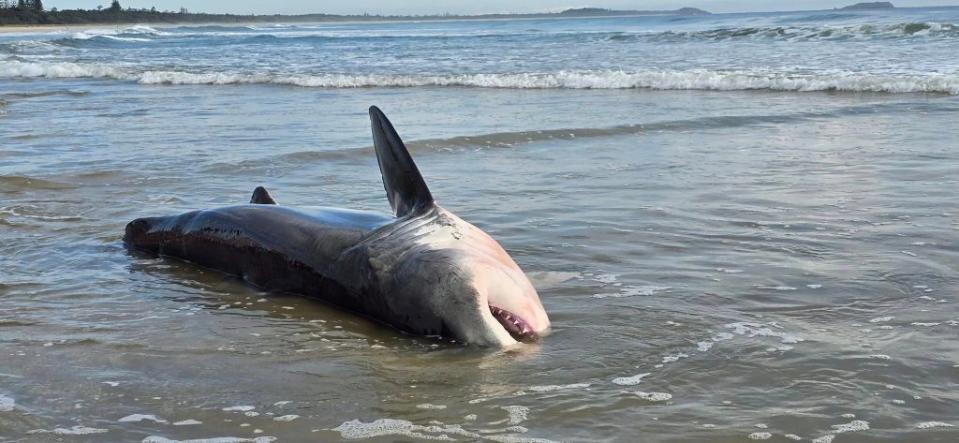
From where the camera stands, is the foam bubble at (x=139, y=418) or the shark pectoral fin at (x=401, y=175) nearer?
the foam bubble at (x=139, y=418)

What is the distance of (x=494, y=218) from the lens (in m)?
6.49

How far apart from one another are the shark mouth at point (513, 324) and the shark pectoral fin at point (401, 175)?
67 centimetres

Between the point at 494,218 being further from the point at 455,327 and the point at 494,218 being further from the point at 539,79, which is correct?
the point at 539,79

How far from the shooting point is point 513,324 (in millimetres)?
4078

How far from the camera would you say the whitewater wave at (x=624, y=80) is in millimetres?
15085

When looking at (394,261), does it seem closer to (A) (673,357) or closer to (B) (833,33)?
(A) (673,357)

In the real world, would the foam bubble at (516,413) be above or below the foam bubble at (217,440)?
below

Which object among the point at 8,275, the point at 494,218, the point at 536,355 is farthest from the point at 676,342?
the point at 8,275

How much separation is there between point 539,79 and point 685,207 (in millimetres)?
12295

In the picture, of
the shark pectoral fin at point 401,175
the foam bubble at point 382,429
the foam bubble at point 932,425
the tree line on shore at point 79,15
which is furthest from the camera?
the tree line on shore at point 79,15

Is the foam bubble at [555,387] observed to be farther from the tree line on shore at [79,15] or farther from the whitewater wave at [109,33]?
the tree line on shore at [79,15]

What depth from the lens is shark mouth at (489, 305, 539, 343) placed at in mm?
4070

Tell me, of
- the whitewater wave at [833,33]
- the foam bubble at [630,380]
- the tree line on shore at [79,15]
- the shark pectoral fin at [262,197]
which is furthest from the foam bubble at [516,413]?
the tree line on shore at [79,15]

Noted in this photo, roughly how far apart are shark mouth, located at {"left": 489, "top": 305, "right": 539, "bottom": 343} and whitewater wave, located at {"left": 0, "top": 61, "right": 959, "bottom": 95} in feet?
39.7
